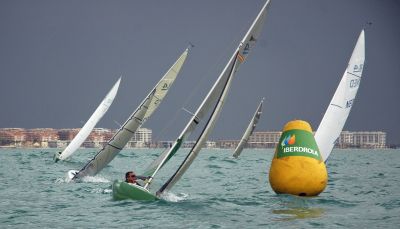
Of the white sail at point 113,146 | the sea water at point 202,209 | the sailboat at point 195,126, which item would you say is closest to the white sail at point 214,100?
the sailboat at point 195,126

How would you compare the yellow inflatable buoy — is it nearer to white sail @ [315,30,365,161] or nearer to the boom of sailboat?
the boom of sailboat

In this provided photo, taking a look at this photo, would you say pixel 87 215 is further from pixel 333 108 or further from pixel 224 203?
pixel 333 108

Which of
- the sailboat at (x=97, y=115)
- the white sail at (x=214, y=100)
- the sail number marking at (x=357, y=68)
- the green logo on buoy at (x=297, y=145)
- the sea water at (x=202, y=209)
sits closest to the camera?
the sea water at (x=202, y=209)

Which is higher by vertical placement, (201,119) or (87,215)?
(201,119)

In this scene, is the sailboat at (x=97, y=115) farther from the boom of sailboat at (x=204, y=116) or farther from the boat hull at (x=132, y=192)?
the boat hull at (x=132, y=192)

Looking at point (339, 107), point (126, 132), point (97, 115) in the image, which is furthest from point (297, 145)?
point (97, 115)

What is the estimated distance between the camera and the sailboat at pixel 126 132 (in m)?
39.4

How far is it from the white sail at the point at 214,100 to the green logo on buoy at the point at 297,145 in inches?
109

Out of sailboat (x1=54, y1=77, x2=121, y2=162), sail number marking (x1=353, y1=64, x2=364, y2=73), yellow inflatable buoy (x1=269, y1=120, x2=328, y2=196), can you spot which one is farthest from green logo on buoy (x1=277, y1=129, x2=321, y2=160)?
sailboat (x1=54, y1=77, x2=121, y2=162)

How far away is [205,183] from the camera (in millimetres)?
38719

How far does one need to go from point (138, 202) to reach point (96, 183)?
455 inches

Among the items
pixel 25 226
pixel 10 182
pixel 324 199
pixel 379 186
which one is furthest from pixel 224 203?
pixel 10 182

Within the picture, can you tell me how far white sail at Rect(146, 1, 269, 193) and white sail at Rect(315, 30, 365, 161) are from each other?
7.12 m

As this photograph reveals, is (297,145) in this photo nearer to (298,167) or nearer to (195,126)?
(298,167)
